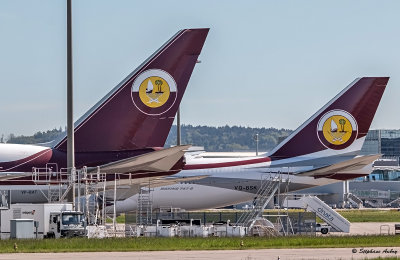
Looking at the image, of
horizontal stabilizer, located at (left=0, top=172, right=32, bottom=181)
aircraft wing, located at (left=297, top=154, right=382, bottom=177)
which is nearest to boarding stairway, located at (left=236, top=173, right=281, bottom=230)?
aircraft wing, located at (left=297, top=154, right=382, bottom=177)

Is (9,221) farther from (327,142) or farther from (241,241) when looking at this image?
(327,142)

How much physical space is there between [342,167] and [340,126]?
4916 millimetres

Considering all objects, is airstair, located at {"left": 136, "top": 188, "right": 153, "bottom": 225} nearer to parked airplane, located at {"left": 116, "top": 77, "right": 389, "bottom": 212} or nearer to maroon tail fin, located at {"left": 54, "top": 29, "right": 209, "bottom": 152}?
parked airplane, located at {"left": 116, "top": 77, "right": 389, "bottom": 212}

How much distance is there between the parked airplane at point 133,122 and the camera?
61938mm

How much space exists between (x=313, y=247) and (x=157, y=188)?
85.8ft

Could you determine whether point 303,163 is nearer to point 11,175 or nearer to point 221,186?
point 221,186

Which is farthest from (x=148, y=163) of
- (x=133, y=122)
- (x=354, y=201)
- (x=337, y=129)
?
(x=354, y=201)

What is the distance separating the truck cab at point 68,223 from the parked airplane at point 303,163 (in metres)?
15.6

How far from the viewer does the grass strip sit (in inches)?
1860

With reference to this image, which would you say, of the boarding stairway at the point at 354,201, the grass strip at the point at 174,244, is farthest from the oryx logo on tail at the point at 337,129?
the boarding stairway at the point at 354,201

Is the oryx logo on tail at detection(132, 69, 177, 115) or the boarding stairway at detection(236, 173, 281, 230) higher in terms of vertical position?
the oryx logo on tail at detection(132, 69, 177, 115)

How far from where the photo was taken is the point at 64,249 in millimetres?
46719

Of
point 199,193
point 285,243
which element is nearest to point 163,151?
point 285,243

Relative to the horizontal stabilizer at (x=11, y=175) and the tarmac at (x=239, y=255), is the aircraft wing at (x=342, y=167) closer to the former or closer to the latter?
the horizontal stabilizer at (x=11, y=175)
